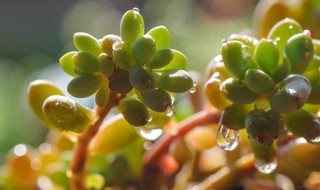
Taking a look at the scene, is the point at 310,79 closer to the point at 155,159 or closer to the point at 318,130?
the point at 318,130

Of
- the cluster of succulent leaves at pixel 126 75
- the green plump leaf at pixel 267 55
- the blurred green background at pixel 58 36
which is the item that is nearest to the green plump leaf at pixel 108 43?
the cluster of succulent leaves at pixel 126 75

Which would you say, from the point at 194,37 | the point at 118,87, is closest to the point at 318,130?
the point at 118,87

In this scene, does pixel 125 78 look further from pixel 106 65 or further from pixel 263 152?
pixel 263 152

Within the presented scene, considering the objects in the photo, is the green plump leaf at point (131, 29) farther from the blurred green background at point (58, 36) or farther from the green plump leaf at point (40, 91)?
the blurred green background at point (58, 36)

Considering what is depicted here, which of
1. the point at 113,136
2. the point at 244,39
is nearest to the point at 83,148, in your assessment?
the point at 113,136

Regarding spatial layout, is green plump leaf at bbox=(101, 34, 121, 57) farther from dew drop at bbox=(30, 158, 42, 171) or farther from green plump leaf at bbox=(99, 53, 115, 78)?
dew drop at bbox=(30, 158, 42, 171)
